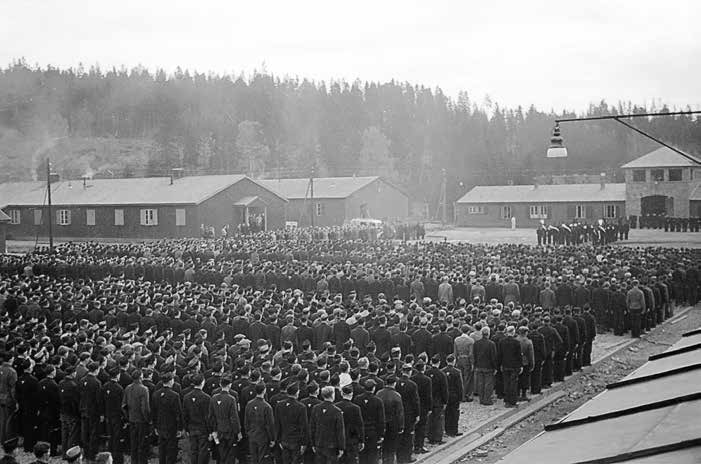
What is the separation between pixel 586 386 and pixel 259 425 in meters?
8.51

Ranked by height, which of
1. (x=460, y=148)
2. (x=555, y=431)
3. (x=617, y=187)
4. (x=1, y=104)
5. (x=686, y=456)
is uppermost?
(x=1, y=104)

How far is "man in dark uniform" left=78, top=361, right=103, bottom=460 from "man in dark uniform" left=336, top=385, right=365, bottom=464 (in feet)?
12.5

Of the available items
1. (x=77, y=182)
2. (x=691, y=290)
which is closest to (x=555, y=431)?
(x=691, y=290)

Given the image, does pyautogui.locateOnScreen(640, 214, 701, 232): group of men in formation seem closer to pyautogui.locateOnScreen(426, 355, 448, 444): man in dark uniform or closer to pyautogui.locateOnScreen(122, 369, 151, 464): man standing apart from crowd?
pyautogui.locateOnScreen(426, 355, 448, 444): man in dark uniform

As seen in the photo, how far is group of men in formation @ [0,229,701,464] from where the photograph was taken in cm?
1006

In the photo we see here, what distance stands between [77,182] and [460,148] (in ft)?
225

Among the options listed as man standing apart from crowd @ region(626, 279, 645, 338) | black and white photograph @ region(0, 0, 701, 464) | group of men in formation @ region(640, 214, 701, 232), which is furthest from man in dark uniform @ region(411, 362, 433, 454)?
group of men in formation @ region(640, 214, 701, 232)

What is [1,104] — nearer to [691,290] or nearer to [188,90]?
[188,90]

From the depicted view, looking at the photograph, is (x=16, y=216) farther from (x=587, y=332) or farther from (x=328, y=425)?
(x=328, y=425)

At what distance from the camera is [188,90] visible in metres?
138

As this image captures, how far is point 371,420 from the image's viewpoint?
9.99 metres

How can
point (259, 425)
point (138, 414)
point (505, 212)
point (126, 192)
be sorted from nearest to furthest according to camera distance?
point (259, 425) < point (138, 414) < point (126, 192) < point (505, 212)

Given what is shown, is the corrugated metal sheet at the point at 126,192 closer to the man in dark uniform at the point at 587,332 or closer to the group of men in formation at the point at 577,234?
the group of men in formation at the point at 577,234

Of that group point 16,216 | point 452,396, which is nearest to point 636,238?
point 452,396
